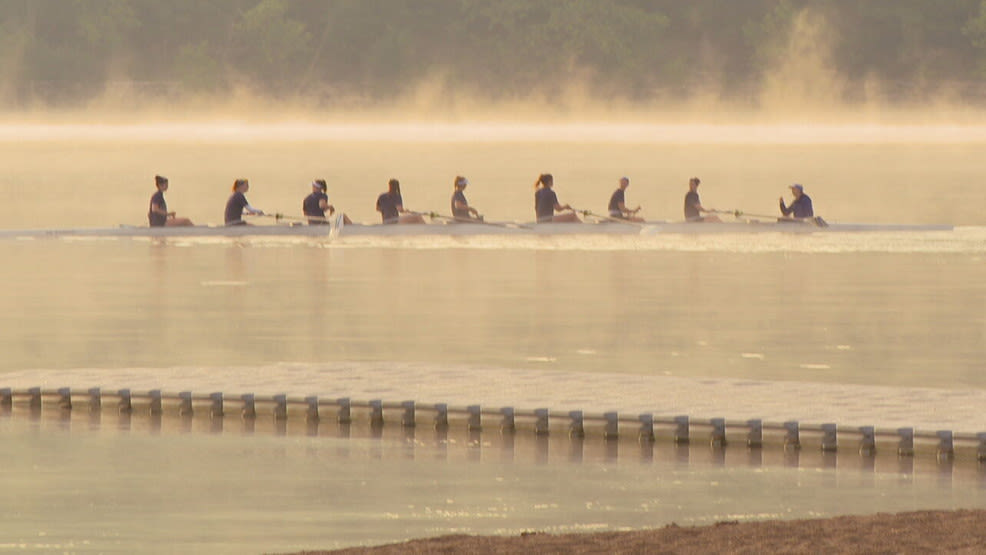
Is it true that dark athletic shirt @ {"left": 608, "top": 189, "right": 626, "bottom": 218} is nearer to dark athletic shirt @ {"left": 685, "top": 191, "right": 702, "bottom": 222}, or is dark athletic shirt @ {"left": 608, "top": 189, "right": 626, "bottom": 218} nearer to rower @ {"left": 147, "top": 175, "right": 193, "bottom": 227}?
dark athletic shirt @ {"left": 685, "top": 191, "right": 702, "bottom": 222}

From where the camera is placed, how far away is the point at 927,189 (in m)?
114

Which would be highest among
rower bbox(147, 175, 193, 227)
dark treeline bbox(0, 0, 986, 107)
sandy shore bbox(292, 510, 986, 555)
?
dark treeline bbox(0, 0, 986, 107)

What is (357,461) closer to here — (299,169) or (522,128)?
(299,169)

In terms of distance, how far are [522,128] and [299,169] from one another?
36.4 m

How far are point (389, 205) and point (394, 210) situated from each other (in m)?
0.22

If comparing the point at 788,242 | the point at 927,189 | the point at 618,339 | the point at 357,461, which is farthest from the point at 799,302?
the point at 927,189

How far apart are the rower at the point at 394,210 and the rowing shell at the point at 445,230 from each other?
19 cm

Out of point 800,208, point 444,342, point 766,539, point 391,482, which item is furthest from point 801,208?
point 766,539

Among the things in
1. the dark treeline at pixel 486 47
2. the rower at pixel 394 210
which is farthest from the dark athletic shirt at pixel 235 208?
the dark treeline at pixel 486 47

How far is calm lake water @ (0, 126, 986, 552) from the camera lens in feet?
58.1

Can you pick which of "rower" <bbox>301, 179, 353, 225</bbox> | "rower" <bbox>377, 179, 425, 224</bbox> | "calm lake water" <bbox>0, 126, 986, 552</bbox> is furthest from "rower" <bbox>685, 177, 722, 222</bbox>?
"rower" <bbox>301, 179, 353, 225</bbox>

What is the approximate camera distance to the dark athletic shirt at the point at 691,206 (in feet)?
178

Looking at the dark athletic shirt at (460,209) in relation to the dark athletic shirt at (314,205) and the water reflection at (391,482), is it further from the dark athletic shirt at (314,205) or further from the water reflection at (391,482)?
the water reflection at (391,482)

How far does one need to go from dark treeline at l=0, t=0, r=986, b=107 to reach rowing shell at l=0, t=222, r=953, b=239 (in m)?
112
